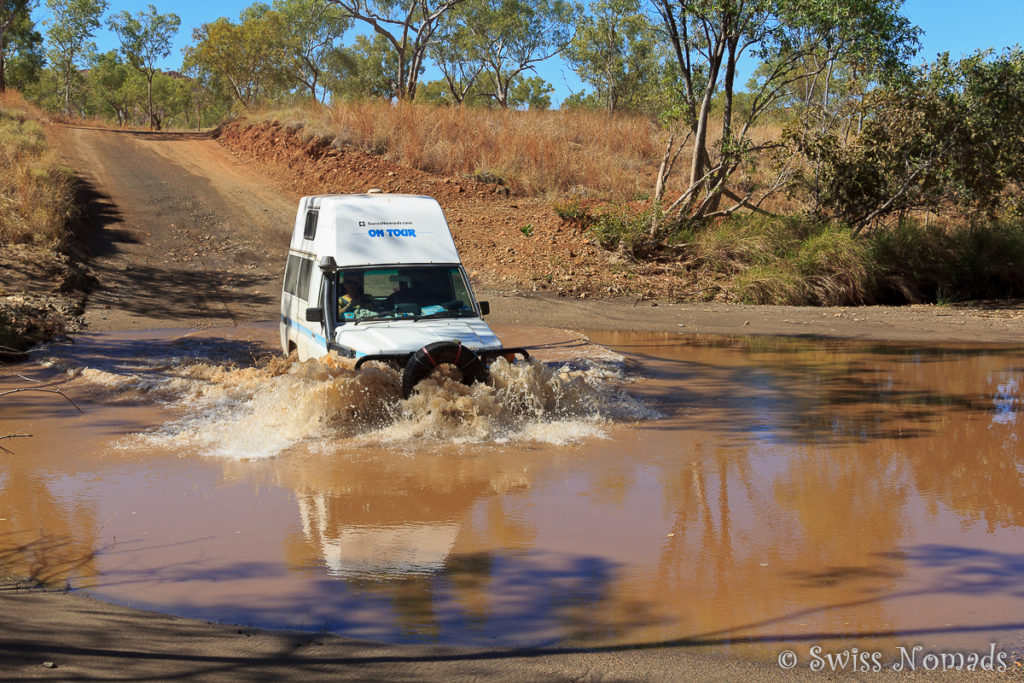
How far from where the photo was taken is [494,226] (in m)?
22.1

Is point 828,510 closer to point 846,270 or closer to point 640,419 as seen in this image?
point 640,419

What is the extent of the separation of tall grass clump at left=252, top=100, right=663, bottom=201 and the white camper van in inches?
558

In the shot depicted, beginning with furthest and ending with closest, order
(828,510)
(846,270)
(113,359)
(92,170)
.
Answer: (92,170)
(846,270)
(113,359)
(828,510)

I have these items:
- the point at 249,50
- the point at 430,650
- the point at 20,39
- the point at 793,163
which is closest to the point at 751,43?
the point at 793,163

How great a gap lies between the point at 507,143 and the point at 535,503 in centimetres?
2019

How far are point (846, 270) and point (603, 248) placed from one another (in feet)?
17.4

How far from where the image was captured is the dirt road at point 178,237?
16516mm

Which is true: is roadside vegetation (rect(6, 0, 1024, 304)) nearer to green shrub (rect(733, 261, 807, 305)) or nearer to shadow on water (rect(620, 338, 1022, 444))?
green shrub (rect(733, 261, 807, 305))

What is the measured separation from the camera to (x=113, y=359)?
12.9 m

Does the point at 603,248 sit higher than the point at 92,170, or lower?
lower

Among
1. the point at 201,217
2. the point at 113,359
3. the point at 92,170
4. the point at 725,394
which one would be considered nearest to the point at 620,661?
the point at 725,394

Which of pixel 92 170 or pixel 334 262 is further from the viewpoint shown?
pixel 92 170

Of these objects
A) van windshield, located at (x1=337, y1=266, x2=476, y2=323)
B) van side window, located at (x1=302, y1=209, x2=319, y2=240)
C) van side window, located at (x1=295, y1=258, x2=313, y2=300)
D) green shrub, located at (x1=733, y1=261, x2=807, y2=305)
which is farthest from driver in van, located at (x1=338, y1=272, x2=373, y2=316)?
green shrub, located at (x1=733, y1=261, x2=807, y2=305)

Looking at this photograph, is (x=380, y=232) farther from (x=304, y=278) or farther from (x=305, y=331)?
(x=305, y=331)
